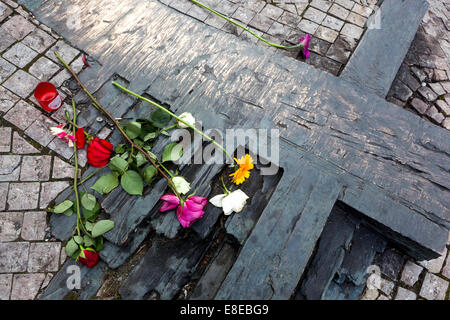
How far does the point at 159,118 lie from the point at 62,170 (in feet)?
2.88

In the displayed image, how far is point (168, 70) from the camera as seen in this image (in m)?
2.84

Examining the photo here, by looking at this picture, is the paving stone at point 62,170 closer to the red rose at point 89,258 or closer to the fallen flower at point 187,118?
the red rose at point 89,258

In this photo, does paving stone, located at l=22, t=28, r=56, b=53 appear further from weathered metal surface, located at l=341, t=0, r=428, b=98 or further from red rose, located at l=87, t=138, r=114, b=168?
weathered metal surface, located at l=341, t=0, r=428, b=98

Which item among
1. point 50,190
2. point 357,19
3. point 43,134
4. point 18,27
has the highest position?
point 18,27

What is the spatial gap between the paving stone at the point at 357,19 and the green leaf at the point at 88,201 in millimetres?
3052

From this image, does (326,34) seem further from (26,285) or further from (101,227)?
(26,285)

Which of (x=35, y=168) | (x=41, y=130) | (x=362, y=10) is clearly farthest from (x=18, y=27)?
(x=362, y=10)

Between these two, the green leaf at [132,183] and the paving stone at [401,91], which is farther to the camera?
the paving stone at [401,91]

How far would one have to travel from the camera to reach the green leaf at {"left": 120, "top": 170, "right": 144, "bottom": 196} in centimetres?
235

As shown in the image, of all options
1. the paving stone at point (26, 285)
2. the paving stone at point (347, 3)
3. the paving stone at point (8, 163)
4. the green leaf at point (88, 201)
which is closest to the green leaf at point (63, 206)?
the green leaf at point (88, 201)

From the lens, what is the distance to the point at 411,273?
250 centimetres

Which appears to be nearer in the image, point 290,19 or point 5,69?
point 5,69

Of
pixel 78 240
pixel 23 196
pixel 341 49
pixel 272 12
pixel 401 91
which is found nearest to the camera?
pixel 78 240

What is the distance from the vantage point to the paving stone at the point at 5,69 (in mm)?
2885
